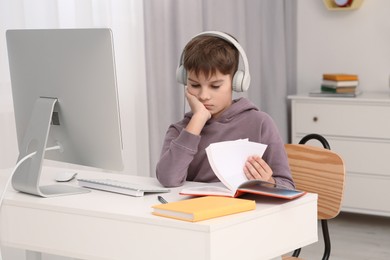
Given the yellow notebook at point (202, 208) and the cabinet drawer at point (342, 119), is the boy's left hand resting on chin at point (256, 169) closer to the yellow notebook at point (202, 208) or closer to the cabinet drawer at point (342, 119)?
the yellow notebook at point (202, 208)

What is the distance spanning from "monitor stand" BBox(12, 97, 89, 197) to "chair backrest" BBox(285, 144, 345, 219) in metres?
0.77

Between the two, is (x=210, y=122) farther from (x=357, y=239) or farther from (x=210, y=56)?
(x=357, y=239)

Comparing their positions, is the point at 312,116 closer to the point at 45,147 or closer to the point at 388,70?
the point at 388,70

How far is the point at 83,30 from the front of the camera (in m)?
1.88

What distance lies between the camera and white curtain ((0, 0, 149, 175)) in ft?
9.14


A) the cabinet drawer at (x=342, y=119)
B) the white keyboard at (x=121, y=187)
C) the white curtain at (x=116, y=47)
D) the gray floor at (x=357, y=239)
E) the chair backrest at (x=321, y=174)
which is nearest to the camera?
the white keyboard at (x=121, y=187)

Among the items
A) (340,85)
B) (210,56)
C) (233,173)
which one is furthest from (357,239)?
(233,173)

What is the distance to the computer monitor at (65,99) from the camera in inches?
74.4

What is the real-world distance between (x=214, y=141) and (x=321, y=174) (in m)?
0.39

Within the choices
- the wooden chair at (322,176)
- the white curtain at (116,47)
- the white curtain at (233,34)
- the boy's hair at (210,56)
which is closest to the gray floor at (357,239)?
the white curtain at (233,34)

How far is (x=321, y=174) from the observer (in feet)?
7.66

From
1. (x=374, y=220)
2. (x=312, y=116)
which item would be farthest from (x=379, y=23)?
(x=374, y=220)

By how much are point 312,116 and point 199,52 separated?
2.26 m

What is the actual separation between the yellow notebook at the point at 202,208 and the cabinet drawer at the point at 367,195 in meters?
2.57
